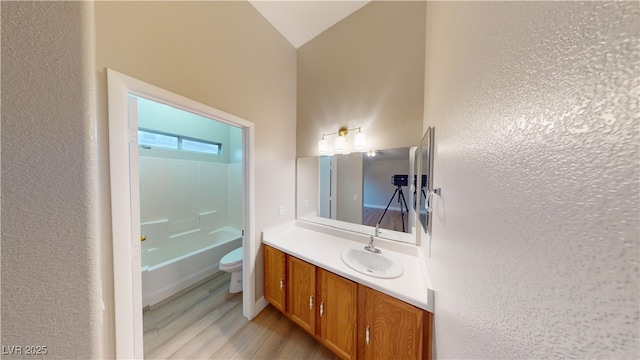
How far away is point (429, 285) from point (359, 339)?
60 cm

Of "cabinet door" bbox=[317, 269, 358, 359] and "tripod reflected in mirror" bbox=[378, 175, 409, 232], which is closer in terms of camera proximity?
"cabinet door" bbox=[317, 269, 358, 359]

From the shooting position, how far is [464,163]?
52 cm

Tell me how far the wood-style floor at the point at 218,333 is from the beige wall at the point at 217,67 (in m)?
0.32

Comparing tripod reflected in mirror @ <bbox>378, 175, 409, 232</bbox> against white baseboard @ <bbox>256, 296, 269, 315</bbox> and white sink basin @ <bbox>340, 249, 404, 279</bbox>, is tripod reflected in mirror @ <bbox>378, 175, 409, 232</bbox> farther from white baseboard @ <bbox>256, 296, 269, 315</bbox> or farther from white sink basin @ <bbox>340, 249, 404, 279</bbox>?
white baseboard @ <bbox>256, 296, 269, 315</bbox>

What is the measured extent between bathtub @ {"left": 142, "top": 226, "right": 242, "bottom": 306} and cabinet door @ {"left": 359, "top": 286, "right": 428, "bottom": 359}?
199 cm

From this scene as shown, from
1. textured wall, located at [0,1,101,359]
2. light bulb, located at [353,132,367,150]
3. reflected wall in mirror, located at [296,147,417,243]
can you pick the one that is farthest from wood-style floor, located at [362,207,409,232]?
textured wall, located at [0,1,101,359]

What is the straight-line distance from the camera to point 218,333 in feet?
4.89

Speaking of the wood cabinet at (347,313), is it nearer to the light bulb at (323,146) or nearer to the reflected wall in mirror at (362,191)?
the reflected wall in mirror at (362,191)

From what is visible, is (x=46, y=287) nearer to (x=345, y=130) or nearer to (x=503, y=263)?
(x=503, y=263)

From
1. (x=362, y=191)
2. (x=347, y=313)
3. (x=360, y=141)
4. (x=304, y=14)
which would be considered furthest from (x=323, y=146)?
(x=347, y=313)

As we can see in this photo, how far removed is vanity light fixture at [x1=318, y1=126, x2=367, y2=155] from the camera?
5.27ft

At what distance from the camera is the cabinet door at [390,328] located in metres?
0.94

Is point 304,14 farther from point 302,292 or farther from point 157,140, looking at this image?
point 302,292

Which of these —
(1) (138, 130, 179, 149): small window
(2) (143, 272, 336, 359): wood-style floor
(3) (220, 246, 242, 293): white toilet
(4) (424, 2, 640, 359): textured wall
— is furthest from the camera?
(1) (138, 130, 179, 149): small window
